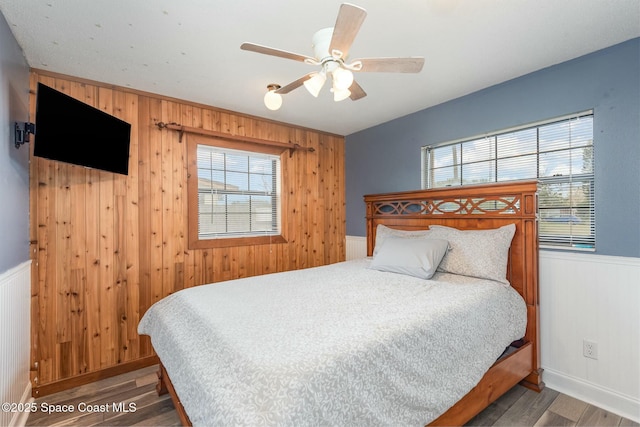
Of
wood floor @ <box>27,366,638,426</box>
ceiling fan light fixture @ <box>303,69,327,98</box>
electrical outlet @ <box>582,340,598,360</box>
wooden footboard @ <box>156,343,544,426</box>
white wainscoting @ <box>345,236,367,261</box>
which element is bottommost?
wood floor @ <box>27,366,638,426</box>

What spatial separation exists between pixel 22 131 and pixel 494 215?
11.5 feet

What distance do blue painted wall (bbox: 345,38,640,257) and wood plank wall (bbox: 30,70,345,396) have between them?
2.27 metres

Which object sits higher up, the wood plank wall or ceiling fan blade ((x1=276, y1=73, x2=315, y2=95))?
ceiling fan blade ((x1=276, y1=73, x2=315, y2=95))

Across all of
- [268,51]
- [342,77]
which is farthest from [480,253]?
[268,51]

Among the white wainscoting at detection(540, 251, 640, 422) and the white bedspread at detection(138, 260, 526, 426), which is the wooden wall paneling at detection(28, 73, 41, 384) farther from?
the white wainscoting at detection(540, 251, 640, 422)

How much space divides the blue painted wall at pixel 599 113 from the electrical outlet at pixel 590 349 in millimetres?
665

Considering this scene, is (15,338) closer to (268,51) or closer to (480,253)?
(268,51)

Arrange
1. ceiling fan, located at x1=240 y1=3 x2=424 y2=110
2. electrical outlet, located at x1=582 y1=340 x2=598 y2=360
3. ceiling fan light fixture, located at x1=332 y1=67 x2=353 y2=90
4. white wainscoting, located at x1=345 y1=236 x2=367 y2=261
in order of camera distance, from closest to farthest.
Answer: ceiling fan, located at x1=240 y1=3 x2=424 y2=110
ceiling fan light fixture, located at x1=332 y1=67 x2=353 y2=90
electrical outlet, located at x1=582 y1=340 x2=598 y2=360
white wainscoting, located at x1=345 y1=236 x2=367 y2=261

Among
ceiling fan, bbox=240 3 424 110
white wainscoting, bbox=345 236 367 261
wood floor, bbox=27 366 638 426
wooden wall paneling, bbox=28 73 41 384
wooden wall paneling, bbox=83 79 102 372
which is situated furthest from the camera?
white wainscoting, bbox=345 236 367 261

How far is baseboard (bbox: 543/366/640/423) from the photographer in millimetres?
1917

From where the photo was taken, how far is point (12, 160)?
1812mm

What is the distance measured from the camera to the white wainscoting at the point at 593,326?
6.35 feet

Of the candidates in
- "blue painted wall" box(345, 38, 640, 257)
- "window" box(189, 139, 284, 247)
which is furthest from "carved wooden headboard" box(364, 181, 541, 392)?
"window" box(189, 139, 284, 247)

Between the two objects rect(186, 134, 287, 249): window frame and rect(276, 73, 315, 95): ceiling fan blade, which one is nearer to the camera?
rect(276, 73, 315, 95): ceiling fan blade
